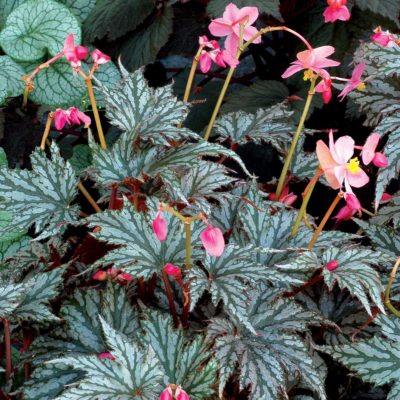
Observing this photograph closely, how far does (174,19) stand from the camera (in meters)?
2.06

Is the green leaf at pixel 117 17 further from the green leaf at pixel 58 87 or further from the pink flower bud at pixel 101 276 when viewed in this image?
the pink flower bud at pixel 101 276

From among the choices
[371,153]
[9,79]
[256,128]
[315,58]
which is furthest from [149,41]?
[371,153]

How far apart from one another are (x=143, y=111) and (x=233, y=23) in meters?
0.25

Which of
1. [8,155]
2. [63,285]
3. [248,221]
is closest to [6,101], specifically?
[8,155]

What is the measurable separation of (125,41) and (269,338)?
123 centimetres

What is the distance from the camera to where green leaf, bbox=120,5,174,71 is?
6.42 ft

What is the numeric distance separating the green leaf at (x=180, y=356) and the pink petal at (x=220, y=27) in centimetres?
57

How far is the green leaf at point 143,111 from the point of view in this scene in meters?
1.25

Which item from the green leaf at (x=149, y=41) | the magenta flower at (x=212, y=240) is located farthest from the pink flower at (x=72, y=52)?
the green leaf at (x=149, y=41)

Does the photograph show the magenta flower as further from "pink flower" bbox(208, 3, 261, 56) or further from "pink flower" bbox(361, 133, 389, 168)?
"pink flower" bbox(208, 3, 261, 56)

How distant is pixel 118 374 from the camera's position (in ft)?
3.27

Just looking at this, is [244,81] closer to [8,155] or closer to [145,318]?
[8,155]

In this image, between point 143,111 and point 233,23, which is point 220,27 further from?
point 143,111

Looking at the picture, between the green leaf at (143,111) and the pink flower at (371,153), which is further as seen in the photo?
the green leaf at (143,111)
